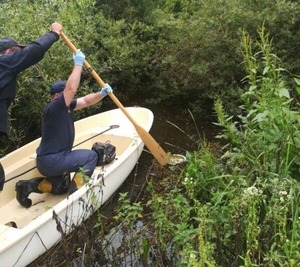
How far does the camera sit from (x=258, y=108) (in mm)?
3871

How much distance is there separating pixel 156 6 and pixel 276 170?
565 centimetres

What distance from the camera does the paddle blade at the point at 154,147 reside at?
558 cm

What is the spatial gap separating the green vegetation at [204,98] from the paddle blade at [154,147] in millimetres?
227

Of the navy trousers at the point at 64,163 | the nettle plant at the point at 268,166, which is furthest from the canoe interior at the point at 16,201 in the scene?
the nettle plant at the point at 268,166

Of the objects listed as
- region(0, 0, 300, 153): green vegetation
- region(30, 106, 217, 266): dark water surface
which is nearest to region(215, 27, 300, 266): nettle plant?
region(30, 106, 217, 266): dark water surface

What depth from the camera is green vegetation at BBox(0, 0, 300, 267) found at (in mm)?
3330

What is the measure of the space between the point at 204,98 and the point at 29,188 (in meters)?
3.39

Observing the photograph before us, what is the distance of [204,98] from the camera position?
747 centimetres

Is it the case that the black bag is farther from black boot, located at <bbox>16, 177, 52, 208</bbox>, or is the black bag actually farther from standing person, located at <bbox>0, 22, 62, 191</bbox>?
standing person, located at <bbox>0, 22, 62, 191</bbox>

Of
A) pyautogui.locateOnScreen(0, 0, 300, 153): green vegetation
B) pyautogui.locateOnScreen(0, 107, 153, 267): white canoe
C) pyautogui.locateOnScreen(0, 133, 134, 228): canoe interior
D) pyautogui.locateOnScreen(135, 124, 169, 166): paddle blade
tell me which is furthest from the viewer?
pyautogui.locateOnScreen(0, 0, 300, 153): green vegetation

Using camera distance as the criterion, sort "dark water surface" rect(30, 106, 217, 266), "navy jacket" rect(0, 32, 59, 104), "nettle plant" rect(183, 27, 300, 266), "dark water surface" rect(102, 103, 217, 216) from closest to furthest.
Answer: "nettle plant" rect(183, 27, 300, 266) → "navy jacket" rect(0, 32, 59, 104) → "dark water surface" rect(30, 106, 217, 266) → "dark water surface" rect(102, 103, 217, 216)

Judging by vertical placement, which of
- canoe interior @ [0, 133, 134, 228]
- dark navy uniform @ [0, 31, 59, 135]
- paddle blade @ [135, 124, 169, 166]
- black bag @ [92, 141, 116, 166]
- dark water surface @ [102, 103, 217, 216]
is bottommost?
dark water surface @ [102, 103, 217, 216]

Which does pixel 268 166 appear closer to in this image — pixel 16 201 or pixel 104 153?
pixel 104 153

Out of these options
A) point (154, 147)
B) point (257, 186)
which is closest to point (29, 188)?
point (154, 147)
